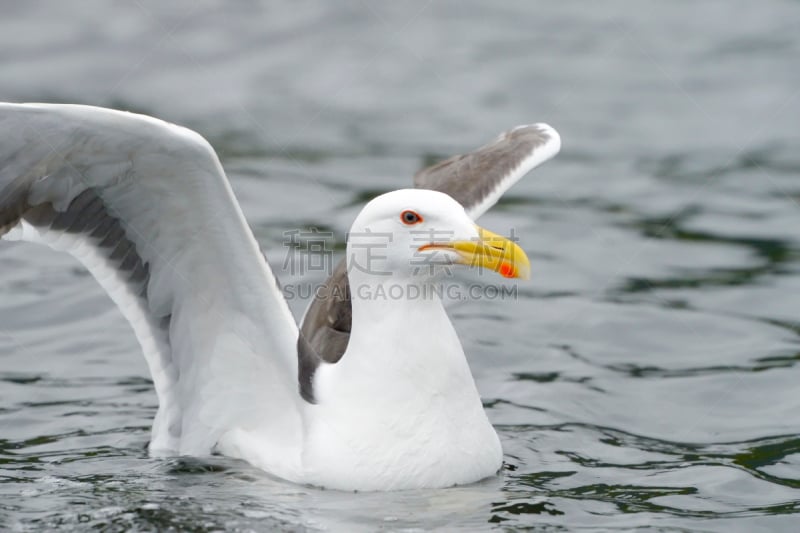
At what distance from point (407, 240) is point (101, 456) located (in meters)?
2.47

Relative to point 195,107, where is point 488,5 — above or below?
above

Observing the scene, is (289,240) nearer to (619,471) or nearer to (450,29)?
(619,471)

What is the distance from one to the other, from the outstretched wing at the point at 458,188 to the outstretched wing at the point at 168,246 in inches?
14.7

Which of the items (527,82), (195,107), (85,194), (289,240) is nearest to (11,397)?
(85,194)

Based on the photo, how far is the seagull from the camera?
7.15 meters

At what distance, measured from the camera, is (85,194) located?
7562mm

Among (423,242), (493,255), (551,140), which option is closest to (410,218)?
(423,242)

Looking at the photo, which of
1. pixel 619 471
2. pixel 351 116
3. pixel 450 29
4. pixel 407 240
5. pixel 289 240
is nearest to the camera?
pixel 407 240

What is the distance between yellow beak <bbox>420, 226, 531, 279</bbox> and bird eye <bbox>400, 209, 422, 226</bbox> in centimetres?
17

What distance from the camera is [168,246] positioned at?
302 inches

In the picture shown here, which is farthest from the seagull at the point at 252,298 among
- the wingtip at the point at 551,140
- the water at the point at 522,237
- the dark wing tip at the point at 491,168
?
the wingtip at the point at 551,140

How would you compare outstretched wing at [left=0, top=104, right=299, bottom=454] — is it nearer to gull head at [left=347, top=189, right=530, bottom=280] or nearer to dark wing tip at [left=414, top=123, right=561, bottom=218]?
gull head at [left=347, top=189, right=530, bottom=280]

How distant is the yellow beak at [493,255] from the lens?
7152 millimetres

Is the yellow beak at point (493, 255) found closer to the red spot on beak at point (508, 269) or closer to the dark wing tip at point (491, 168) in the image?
the red spot on beak at point (508, 269)
